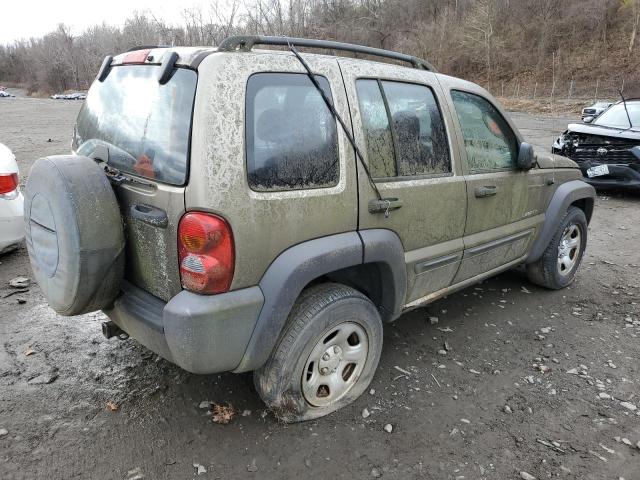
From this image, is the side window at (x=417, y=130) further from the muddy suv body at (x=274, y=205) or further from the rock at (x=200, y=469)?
the rock at (x=200, y=469)

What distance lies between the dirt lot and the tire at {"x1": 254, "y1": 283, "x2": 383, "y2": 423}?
0.41 ft

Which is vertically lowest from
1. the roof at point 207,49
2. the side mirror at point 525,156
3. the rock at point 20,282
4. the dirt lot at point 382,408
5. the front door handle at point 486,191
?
the dirt lot at point 382,408

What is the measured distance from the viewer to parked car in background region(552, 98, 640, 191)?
7.70 m

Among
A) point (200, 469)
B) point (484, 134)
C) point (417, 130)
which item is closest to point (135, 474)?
point (200, 469)

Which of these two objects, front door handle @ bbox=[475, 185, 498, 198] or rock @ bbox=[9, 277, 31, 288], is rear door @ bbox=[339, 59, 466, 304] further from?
rock @ bbox=[9, 277, 31, 288]

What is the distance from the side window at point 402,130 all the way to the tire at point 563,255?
1.76m

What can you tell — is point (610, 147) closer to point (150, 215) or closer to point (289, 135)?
point (289, 135)

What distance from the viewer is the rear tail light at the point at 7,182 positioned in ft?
13.4

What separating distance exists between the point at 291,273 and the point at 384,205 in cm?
70

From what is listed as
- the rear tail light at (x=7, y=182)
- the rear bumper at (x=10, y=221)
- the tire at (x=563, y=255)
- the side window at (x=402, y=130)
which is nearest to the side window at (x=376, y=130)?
the side window at (x=402, y=130)

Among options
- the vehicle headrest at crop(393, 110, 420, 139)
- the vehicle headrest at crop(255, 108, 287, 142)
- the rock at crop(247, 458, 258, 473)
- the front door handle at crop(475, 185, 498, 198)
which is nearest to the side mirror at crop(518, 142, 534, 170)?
the front door handle at crop(475, 185, 498, 198)

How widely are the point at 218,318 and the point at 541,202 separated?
9.65 ft

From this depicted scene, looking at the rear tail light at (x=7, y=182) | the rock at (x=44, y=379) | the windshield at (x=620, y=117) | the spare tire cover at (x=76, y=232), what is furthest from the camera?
the windshield at (x=620, y=117)

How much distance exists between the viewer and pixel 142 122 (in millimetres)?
2266
